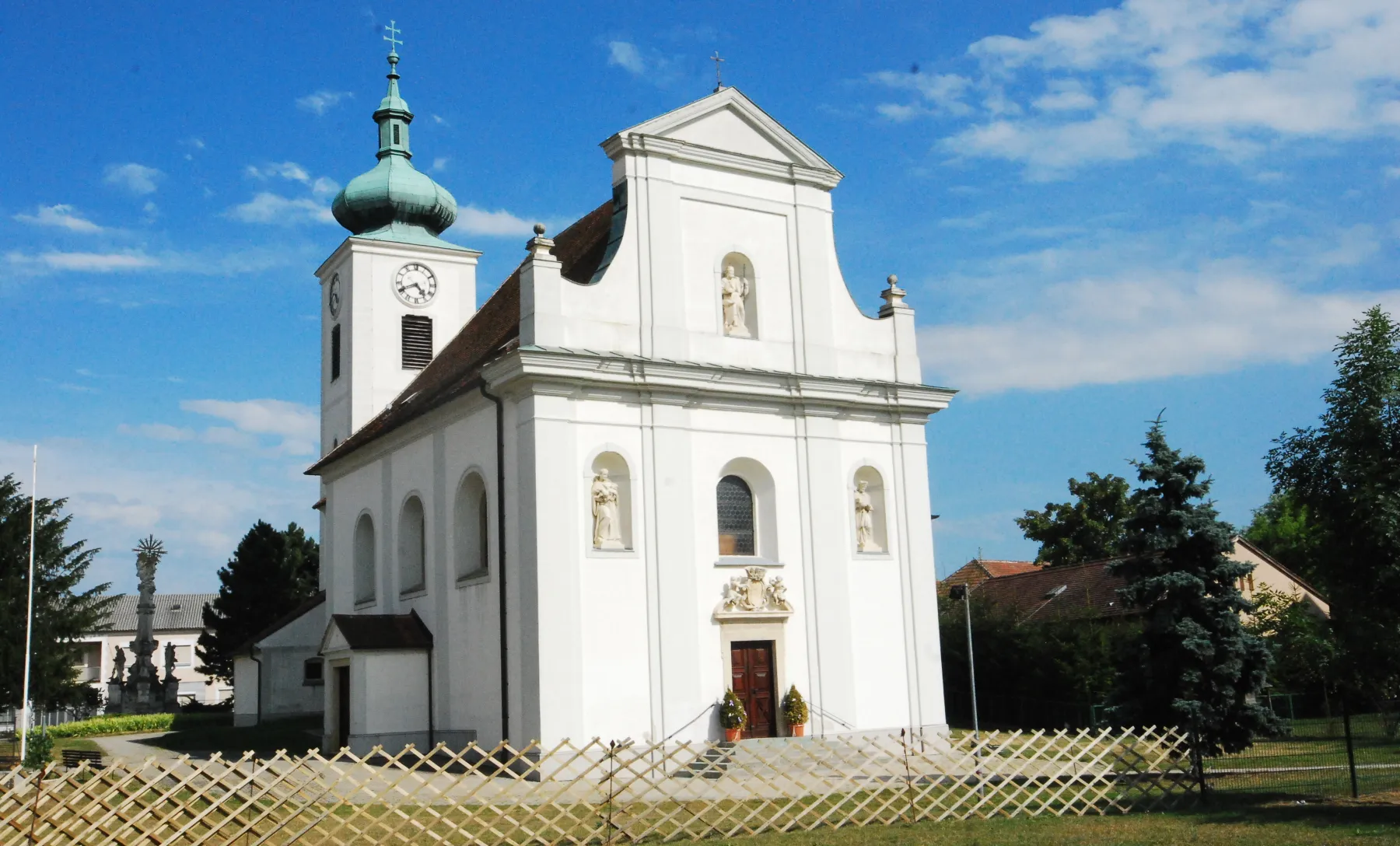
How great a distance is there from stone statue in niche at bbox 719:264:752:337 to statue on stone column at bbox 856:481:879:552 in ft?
13.2

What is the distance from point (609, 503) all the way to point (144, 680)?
3473 centimetres

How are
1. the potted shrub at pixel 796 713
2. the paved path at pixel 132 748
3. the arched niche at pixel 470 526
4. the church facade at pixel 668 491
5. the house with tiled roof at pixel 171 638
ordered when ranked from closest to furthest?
the church facade at pixel 668 491
the potted shrub at pixel 796 713
the arched niche at pixel 470 526
the paved path at pixel 132 748
the house with tiled roof at pixel 171 638

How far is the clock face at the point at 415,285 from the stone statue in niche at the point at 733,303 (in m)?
13.0

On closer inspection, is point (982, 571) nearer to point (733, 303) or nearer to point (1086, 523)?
point (1086, 523)

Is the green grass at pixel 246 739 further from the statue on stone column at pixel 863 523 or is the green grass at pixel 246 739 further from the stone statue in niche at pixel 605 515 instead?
the statue on stone column at pixel 863 523

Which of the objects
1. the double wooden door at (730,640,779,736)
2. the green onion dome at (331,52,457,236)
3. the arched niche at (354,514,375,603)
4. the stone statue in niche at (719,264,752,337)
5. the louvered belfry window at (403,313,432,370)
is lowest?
the double wooden door at (730,640,779,736)

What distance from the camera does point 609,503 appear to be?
22.9 m

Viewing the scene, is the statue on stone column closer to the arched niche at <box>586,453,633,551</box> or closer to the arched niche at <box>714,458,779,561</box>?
the arched niche at <box>714,458,779,561</box>

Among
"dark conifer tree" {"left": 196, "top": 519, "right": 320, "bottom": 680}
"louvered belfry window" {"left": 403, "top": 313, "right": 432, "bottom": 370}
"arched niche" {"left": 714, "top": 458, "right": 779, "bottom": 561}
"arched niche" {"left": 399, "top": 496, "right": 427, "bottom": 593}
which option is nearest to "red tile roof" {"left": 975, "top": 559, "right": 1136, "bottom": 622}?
"arched niche" {"left": 714, "top": 458, "right": 779, "bottom": 561}

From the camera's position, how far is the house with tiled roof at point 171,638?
82.1 m

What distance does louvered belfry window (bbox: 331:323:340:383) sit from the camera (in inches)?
1428

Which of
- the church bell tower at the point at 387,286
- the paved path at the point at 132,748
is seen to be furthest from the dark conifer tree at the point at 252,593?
the church bell tower at the point at 387,286

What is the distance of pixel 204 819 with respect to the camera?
13.5m

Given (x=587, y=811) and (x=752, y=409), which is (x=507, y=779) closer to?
(x=587, y=811)
